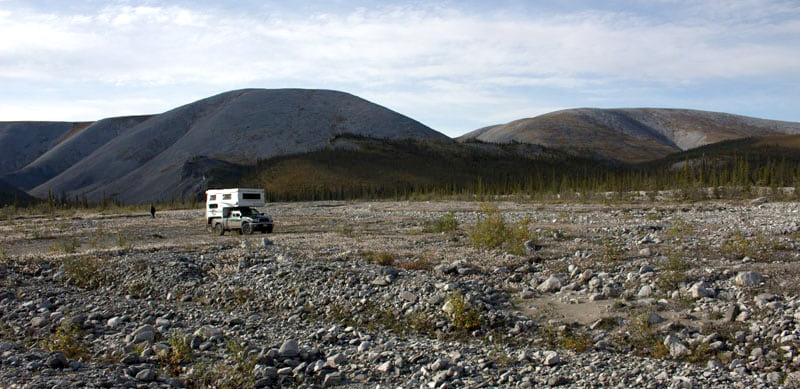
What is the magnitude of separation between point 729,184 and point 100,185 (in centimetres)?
11229

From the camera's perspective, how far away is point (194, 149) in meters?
120

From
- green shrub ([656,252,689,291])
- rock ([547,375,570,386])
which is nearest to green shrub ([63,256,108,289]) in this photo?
rock ([547,375,570,386])

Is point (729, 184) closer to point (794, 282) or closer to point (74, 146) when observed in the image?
point (794, 282)

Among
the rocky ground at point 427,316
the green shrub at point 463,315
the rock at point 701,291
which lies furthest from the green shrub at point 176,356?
the rock at point 701,291

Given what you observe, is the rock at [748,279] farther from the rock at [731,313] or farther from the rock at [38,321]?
the rock at [38,321]

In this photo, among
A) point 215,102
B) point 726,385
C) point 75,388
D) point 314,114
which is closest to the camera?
point 726,385

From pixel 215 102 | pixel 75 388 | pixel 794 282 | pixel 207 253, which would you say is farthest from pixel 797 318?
pixel 215 102

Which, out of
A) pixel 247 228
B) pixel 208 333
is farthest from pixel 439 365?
pixel 247 228

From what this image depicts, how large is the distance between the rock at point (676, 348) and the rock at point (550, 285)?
3.56m

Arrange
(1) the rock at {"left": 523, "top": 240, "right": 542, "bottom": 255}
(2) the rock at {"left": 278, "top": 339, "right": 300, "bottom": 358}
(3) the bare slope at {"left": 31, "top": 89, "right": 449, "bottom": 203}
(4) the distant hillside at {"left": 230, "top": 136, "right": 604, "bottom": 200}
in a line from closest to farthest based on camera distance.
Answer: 1. (2) the rock at {"left": 278, "top": 339, "right": 300, "bottom": 358}
2. (1) the rock at {"left": 523, "top": 240, "right": 542, "bottom": 255}
3. (4) the distant hillside at {"left": 230, "top": 136, "right": 604, "bottom": 200}
4. (3) the bare slope at {"left": 31, "top": 89, "right": 449, "bottom": 203}

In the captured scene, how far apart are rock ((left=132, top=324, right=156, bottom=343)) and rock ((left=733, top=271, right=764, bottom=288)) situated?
11.7 meters

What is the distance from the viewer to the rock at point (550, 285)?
489 inches

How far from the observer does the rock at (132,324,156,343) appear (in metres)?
11.0

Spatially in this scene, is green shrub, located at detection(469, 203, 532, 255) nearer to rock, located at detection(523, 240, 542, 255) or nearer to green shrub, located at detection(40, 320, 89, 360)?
rock, located at detection(523, 240, 542, 255)
